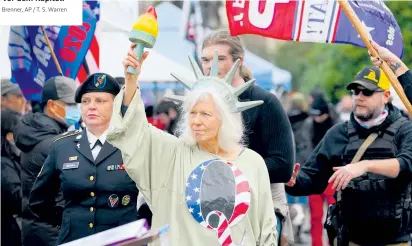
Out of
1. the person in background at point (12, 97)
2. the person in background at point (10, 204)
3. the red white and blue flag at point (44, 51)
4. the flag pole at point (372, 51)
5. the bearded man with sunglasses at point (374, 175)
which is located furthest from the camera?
the person in background at point (12, 97)

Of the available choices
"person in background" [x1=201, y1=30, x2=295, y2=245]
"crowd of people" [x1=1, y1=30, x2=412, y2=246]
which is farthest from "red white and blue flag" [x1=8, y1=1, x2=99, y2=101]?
"person in background" [x1=201, y1=30, x2=295, y2=245]

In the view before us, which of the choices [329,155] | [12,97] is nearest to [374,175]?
[329,155]

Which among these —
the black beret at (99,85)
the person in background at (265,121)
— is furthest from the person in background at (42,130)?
the person in background at (265,121)

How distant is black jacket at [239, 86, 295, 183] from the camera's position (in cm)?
668

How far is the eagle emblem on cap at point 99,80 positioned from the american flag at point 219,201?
131cm

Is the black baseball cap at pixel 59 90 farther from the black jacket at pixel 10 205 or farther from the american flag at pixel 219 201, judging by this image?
the american flag at pixel 219 201

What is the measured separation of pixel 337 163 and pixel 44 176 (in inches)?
96.3

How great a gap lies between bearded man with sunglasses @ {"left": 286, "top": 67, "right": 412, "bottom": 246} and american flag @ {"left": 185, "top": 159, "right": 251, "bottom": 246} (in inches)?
72.9

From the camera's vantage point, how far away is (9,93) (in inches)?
432

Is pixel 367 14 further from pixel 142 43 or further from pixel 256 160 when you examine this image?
pixel 142 43

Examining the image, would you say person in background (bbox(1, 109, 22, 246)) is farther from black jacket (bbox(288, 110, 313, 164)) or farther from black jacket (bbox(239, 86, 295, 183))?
black jacket (bbox(288, 110, 313, 164))

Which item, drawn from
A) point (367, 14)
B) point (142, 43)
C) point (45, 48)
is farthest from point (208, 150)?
point (45, 48)

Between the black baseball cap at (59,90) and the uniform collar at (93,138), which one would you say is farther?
the black baseball cap at (59,90)

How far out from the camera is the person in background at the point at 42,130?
25.8 feet
